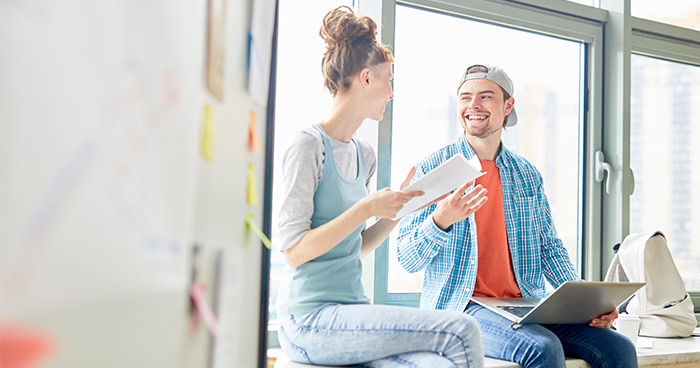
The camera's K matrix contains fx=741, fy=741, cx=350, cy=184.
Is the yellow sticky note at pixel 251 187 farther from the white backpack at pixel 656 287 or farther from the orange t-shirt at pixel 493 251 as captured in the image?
the white backpack at pixel 656 287

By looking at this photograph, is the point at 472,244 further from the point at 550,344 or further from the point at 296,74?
the point at 296,74

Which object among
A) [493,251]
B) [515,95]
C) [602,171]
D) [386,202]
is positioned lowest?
[493,251]

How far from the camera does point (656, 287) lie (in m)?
2.61

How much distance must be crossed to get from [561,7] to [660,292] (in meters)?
1.11

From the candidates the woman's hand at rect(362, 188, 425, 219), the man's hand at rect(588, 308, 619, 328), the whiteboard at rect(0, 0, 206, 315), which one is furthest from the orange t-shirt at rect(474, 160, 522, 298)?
the whiteboard at rect(0, 0, 206, 315)

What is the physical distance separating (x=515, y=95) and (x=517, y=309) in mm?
1015

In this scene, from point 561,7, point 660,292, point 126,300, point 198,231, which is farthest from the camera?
point 561,7

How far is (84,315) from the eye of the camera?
430mm

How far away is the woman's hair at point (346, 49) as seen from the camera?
1.79m

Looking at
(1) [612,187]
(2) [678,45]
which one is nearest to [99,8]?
(1) [612,187]

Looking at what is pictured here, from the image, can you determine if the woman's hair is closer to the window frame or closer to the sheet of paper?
the sheet of paper

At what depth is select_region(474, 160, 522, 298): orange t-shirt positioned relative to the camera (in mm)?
2199

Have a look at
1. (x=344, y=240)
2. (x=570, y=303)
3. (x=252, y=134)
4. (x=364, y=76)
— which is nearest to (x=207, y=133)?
(x=252, y=134)

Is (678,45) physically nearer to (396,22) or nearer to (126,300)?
(396,22)
